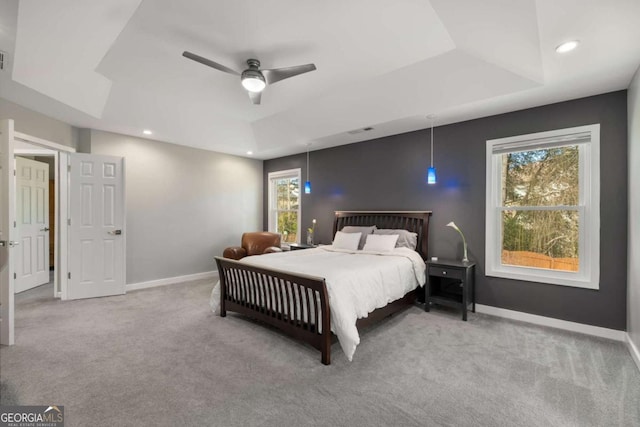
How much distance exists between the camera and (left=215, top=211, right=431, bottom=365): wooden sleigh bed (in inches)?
101

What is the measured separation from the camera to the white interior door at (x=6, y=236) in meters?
2.79

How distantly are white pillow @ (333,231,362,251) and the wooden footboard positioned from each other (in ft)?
5.57

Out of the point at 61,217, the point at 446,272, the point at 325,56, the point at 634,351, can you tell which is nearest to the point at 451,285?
the point at 446,272

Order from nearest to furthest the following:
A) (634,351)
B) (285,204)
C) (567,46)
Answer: (567,46), (634,351), (285,204)

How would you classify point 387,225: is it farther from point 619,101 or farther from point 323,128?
point 619,101

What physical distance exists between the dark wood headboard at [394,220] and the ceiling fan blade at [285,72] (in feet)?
8.97

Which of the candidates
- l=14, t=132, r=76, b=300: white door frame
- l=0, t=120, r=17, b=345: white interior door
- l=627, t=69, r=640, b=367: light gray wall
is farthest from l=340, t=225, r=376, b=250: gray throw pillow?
l=14, t=132, r=76, b=300: white door frame

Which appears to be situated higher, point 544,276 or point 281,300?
point 544,276

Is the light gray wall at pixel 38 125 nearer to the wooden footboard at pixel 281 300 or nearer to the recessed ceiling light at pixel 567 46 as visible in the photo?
the wooden footboard at pixel 281 300

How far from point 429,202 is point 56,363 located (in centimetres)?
457

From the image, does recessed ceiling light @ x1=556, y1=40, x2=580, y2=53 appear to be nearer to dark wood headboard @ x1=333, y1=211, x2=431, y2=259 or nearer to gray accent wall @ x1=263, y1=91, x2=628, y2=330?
gray accent wall @ x1=263, y1=91, x2=628, y2=330

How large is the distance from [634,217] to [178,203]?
20.3 ft

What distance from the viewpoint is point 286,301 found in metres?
2.92

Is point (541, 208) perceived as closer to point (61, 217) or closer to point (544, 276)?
point (544, 276)
